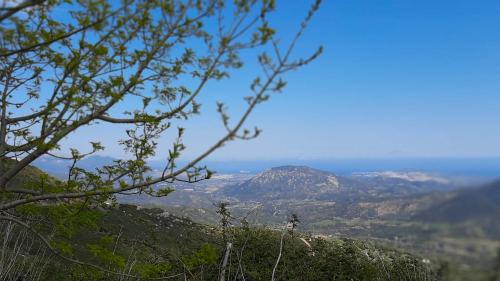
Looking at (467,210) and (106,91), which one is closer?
(467,210)

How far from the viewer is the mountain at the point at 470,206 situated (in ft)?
6.70

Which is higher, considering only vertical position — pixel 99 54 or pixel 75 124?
pixel 99 54

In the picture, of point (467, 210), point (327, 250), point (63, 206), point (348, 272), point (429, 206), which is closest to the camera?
point (467, 210)

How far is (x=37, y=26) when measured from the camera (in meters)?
5.73

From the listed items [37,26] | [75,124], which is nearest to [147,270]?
[75,124]

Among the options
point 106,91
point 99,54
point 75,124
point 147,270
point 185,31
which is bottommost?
point 147,270

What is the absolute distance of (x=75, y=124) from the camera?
601 centimetres

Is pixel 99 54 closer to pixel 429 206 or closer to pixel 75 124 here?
pixel 75 124

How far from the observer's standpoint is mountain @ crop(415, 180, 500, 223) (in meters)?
2.04

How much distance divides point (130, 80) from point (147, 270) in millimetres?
3022

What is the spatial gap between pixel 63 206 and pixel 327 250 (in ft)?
31.7

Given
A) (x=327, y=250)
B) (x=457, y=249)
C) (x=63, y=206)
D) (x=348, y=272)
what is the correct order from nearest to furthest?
(x=457, y=249)
(x=63, y=206)
(x=348, y=272)
(x=327, y=250)

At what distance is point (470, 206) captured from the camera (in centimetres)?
209

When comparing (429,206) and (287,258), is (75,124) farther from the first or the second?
(287,258)
